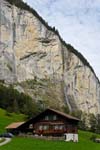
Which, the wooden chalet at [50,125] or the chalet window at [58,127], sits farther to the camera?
the chalet window at [58,127]

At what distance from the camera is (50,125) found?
91000 mm

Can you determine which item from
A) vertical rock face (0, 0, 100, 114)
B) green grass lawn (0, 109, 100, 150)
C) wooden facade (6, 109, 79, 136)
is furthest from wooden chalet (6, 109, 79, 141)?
vertical rock face (0, 0, 100, 114)

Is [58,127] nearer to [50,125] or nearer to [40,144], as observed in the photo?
[50,125]

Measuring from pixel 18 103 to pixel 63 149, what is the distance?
95.6 m

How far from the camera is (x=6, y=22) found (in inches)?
7185

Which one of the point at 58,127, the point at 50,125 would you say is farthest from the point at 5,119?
the point at 58,127

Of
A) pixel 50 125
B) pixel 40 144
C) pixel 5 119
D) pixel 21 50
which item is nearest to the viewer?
pixel 40 144

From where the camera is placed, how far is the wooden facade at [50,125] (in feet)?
293

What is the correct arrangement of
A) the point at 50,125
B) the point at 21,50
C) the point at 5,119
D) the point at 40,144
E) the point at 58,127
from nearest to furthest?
1. the point at 40,144
2. the point at 58,127
3. the point at 50,125
4. the point at 5,119
5. the point at 21,50

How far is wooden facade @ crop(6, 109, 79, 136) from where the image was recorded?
8925cm

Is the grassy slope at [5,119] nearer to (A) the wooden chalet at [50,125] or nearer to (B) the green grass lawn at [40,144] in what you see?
(B) the green grass lawn at [40,144]

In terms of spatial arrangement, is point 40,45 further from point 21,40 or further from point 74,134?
point 74,134

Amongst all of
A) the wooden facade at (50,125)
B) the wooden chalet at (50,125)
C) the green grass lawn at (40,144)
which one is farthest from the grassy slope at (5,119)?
the wooden facade at (50,125)

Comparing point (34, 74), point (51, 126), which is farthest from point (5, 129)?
point (34, 74)
